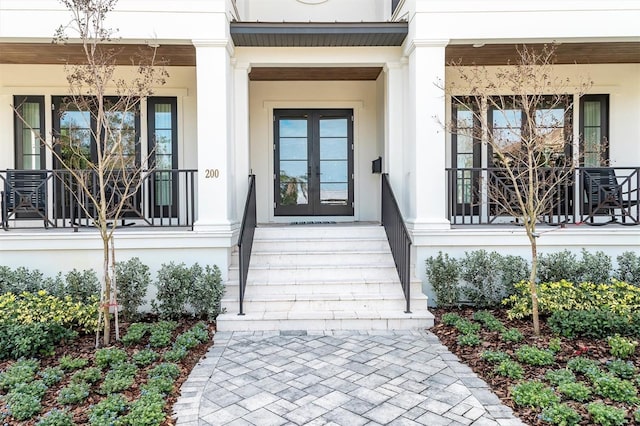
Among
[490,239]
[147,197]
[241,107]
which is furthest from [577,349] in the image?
[147,197]

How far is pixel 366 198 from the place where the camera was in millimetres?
8820

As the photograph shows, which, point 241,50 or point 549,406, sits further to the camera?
point 241,50

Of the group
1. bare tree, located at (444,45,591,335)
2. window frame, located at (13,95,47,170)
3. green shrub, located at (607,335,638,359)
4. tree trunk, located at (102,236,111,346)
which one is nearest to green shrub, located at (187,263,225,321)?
tree trunk, located at (102,236,111,346)

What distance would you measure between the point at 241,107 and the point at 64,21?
2.59 m

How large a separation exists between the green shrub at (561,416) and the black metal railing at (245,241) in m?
3.42

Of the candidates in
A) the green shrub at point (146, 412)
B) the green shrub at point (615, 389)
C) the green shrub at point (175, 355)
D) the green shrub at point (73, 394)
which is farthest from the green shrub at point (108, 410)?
the green shrub at point (615, 389)

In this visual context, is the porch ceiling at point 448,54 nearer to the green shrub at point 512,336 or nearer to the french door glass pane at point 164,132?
the french door glass pane at point 164,132

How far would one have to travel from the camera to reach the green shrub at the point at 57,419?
115 inches

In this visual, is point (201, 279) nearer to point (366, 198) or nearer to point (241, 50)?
point (241, 50)

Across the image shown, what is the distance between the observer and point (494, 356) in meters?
4.06

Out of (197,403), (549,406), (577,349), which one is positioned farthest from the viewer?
(577,349)

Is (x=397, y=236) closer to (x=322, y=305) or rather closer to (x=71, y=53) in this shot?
(x=322, y=305)

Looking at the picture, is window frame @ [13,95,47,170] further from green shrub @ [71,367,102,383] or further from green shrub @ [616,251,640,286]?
green shrub @ [616,251,640,286]

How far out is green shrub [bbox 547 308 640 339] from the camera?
4.59m
